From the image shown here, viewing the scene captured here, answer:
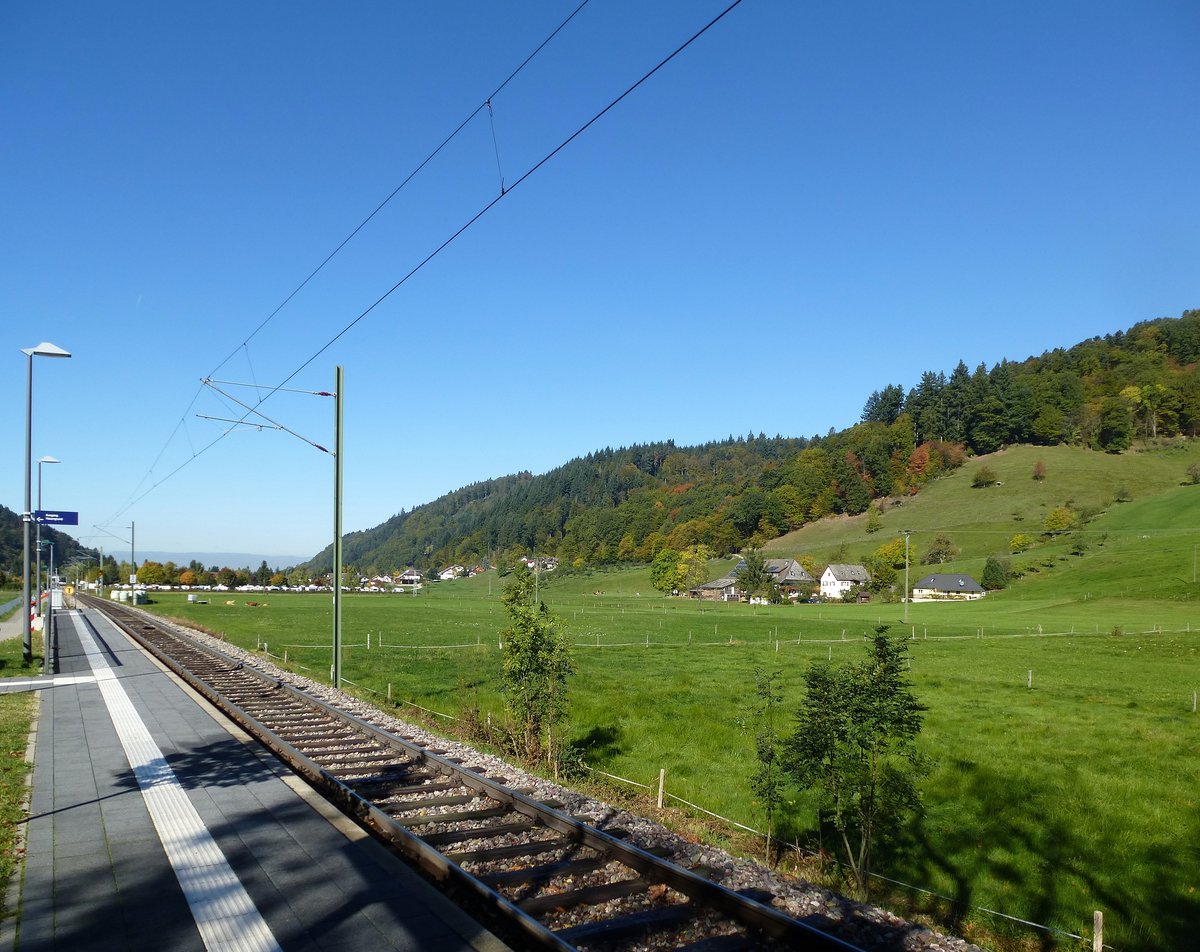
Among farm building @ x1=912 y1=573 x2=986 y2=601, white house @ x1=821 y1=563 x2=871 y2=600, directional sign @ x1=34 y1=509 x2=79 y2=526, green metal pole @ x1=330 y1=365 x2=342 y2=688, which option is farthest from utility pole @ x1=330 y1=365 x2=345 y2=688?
white house @ x1=821 y1=563 x2=871 y2=600

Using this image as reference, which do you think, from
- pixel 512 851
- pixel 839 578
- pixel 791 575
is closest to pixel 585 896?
pixel 512 851

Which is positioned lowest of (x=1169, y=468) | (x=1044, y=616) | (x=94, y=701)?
(x=1044, y=616)

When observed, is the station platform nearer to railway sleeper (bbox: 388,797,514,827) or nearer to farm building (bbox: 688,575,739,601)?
railway sleeper (bbox: 388,797,514,827)

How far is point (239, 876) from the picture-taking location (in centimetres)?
754

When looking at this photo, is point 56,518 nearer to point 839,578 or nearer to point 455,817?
point 455,817

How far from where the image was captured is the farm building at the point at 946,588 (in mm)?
117625

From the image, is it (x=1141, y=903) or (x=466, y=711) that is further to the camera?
(x=466, y=711)

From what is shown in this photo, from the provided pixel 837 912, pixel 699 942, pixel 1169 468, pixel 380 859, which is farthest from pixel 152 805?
pixel 1169 468

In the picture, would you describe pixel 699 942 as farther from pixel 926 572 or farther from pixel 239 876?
pixel 926 572

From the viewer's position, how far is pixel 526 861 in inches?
322

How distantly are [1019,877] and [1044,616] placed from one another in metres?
77.9

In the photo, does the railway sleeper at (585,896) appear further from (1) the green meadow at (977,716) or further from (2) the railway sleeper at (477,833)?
(1) the green meadow at (977,716)

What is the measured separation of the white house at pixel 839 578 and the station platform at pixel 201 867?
13190 centimetres

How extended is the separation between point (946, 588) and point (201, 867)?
413ft
